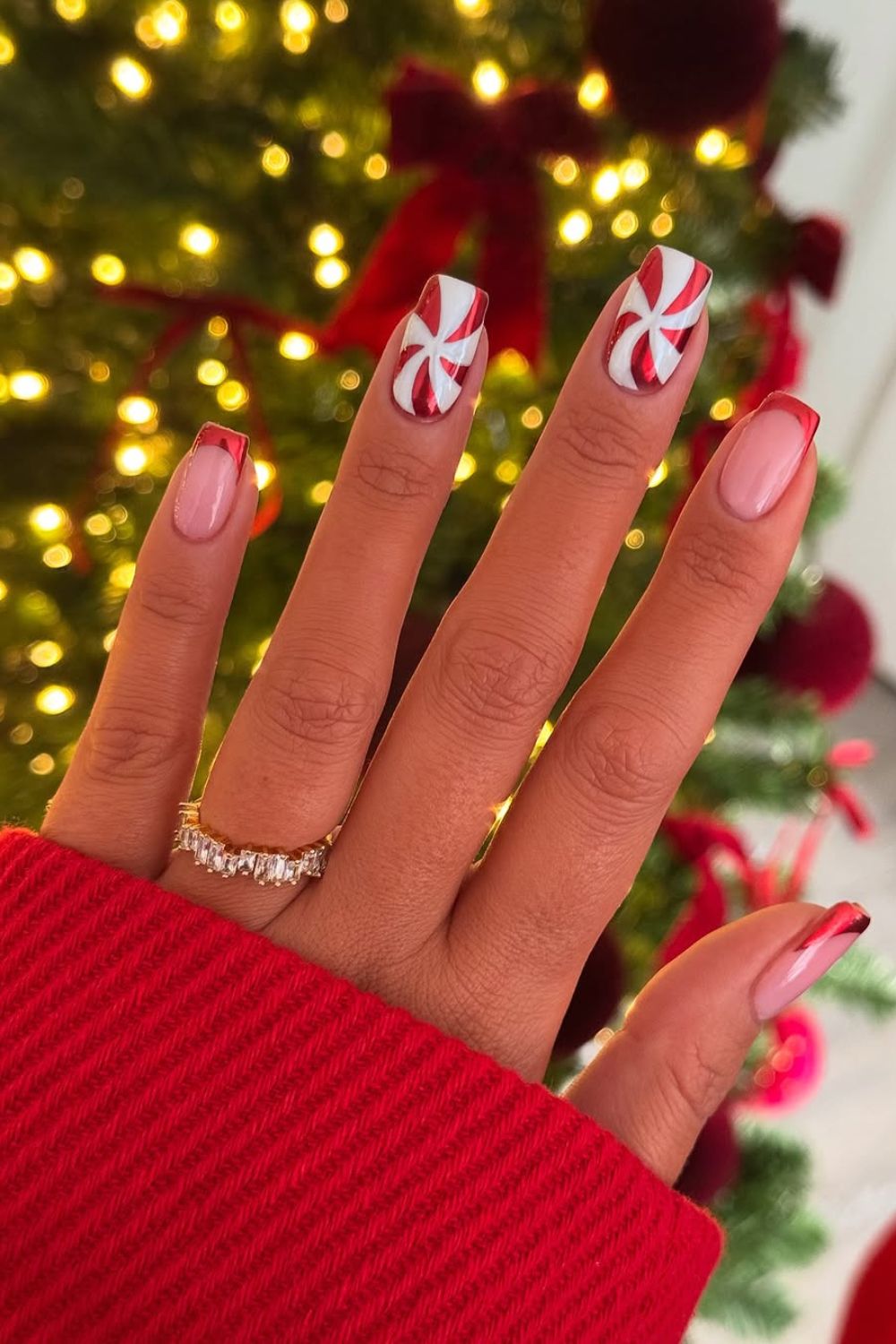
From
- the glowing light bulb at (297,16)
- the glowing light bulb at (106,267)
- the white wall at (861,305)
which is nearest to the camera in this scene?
the glowing light bulb at (297,16)

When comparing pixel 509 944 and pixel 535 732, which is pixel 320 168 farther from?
pixel 509 944

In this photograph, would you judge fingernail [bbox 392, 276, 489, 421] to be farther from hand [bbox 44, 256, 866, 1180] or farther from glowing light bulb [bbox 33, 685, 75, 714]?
glowing light bulb [bbox 33, 685, 75, 714]

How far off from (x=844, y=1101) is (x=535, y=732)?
119cm

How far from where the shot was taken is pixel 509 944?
49cm

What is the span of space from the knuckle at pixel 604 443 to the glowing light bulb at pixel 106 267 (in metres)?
0.43

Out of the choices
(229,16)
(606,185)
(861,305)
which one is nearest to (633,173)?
(606,185)

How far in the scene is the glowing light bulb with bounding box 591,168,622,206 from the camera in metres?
0.67

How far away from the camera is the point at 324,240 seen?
671 mm

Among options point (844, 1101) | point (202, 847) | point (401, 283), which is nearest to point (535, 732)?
point (202, 847)

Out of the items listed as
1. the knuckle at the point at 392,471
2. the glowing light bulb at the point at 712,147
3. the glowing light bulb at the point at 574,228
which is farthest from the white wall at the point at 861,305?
the knuckle at the point at 392,471

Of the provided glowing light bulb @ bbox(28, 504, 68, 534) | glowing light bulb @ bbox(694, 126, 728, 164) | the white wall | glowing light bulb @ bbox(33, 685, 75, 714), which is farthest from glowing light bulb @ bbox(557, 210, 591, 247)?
the white wall

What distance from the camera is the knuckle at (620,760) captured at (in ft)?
1.59

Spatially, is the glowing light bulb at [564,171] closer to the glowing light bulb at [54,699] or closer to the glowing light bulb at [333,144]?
the glowing light bulb at [333,144]

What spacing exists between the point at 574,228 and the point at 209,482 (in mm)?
382
